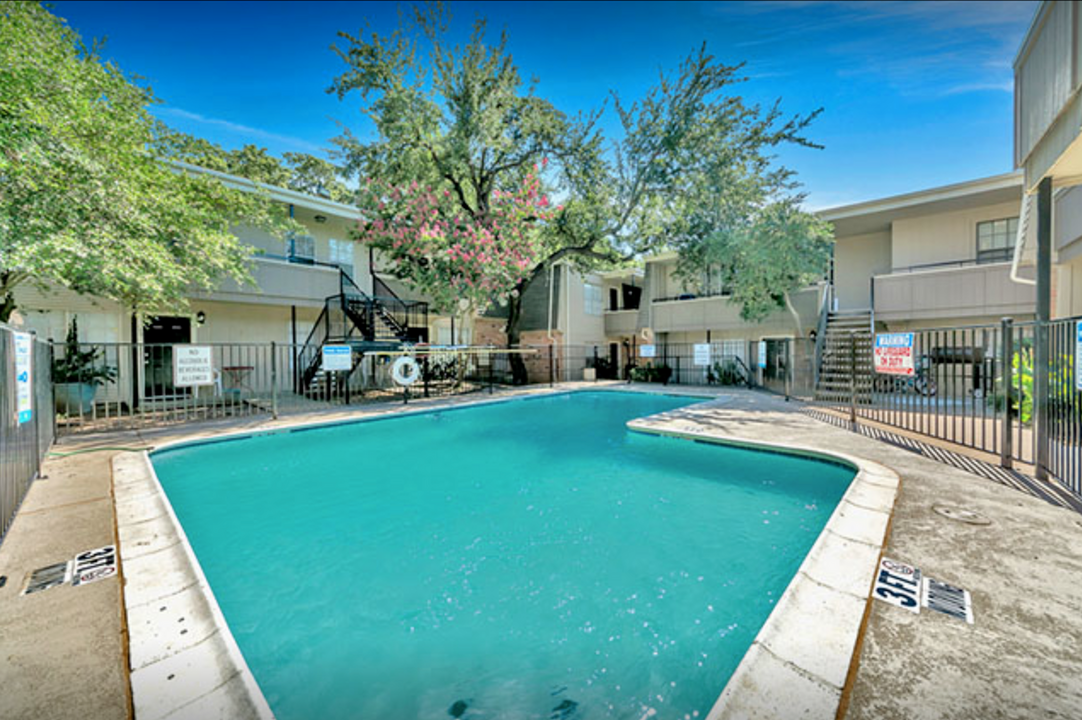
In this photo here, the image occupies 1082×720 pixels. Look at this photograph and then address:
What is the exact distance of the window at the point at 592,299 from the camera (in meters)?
20.2

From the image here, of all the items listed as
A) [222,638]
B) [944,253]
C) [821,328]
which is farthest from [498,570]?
[944,253]

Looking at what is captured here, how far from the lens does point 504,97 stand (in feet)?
39.3

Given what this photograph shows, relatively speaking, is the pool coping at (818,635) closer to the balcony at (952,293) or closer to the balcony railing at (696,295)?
the balcony at (952,293)

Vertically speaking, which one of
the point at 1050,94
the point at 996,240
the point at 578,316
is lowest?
the point at 578,316

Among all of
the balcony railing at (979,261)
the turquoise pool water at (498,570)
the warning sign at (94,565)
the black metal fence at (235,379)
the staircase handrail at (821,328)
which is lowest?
→ the turquoise pool water at (498,570)

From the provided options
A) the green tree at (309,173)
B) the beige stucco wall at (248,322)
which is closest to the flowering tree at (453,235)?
the beige stucco wall at (248,322)

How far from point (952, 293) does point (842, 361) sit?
3.59m

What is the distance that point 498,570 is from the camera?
3.23 metres

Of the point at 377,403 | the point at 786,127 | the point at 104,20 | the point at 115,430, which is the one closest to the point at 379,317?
the point at 377,403

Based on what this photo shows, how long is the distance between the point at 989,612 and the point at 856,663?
3.06 ft

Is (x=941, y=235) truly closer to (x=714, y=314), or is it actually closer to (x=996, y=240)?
(x=996, y=240)

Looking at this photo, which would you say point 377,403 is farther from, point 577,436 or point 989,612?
point 989,612

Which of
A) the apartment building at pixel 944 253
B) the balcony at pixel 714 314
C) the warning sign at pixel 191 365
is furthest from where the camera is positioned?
the balcony at pixel 714 314

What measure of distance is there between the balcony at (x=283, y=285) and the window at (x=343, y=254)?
3.22 feet
